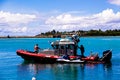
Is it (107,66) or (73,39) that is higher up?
(73,39)

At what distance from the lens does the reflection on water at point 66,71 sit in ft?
100.0

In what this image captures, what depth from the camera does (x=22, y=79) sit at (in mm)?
29312

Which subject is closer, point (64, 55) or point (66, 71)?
point (66, 71)

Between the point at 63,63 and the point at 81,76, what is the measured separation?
8.58 m

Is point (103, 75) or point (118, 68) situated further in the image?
point (118, 68)

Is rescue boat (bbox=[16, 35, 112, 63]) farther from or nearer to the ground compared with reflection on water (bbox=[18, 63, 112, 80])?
farther from the ground

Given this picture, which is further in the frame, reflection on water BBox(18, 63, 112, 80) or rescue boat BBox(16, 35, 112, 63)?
rescue boat BBox(16, 35, 112, 63)

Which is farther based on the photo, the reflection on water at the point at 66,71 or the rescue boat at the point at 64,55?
the rescue boat at the point at 64,55

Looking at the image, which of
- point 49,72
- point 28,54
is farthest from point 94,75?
point 28,54

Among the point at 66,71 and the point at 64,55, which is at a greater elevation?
the point at 64,55

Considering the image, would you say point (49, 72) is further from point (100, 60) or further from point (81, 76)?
point (100, 60)

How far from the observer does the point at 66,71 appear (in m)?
34.5

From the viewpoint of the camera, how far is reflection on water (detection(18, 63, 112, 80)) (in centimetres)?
3048

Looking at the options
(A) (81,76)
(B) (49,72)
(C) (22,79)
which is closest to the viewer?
(C) (22,79)
